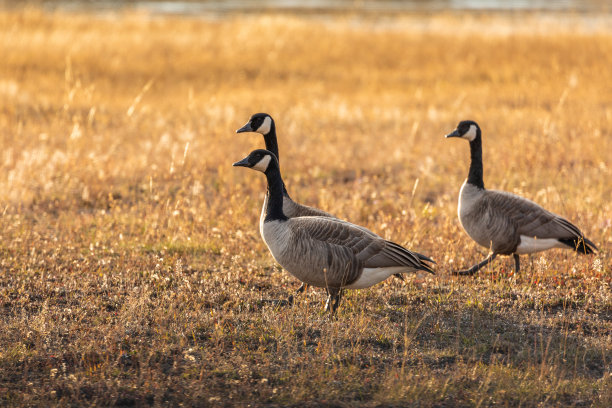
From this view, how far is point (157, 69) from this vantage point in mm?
22406

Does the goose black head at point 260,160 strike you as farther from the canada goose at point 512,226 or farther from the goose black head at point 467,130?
the goose black head at point 467,130

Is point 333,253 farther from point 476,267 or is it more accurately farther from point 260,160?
point 476,267

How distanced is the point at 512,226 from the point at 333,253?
242 centimetres

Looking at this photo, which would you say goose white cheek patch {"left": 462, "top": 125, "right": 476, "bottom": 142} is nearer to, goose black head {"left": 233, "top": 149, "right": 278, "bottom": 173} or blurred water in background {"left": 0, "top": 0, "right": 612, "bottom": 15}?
goose black head {"left": 233, "top": 149, "right": 278, "bottom": 173}

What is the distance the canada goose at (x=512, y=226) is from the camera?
7770mm

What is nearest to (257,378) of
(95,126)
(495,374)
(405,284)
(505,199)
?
(495,374)

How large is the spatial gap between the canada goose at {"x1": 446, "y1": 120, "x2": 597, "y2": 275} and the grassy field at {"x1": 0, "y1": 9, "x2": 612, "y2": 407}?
331 millimetres

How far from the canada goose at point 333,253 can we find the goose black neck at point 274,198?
1.3 inches

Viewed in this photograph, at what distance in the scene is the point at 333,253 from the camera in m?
→ 6.50

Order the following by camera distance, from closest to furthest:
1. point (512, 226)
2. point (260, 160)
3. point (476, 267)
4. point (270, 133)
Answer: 1. point (260, 160)
2. point (512, 226)
3. point (476, 267)
4. point (270, 133)

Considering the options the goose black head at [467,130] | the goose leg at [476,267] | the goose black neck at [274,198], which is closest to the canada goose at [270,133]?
the goose black neck at [274,198]

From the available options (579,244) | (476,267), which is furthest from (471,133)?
(579,244)

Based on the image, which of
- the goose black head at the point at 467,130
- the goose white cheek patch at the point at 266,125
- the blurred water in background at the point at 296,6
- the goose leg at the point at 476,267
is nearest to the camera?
the goose leg at the point at 476,267

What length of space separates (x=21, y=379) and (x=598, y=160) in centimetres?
Result: 1068
